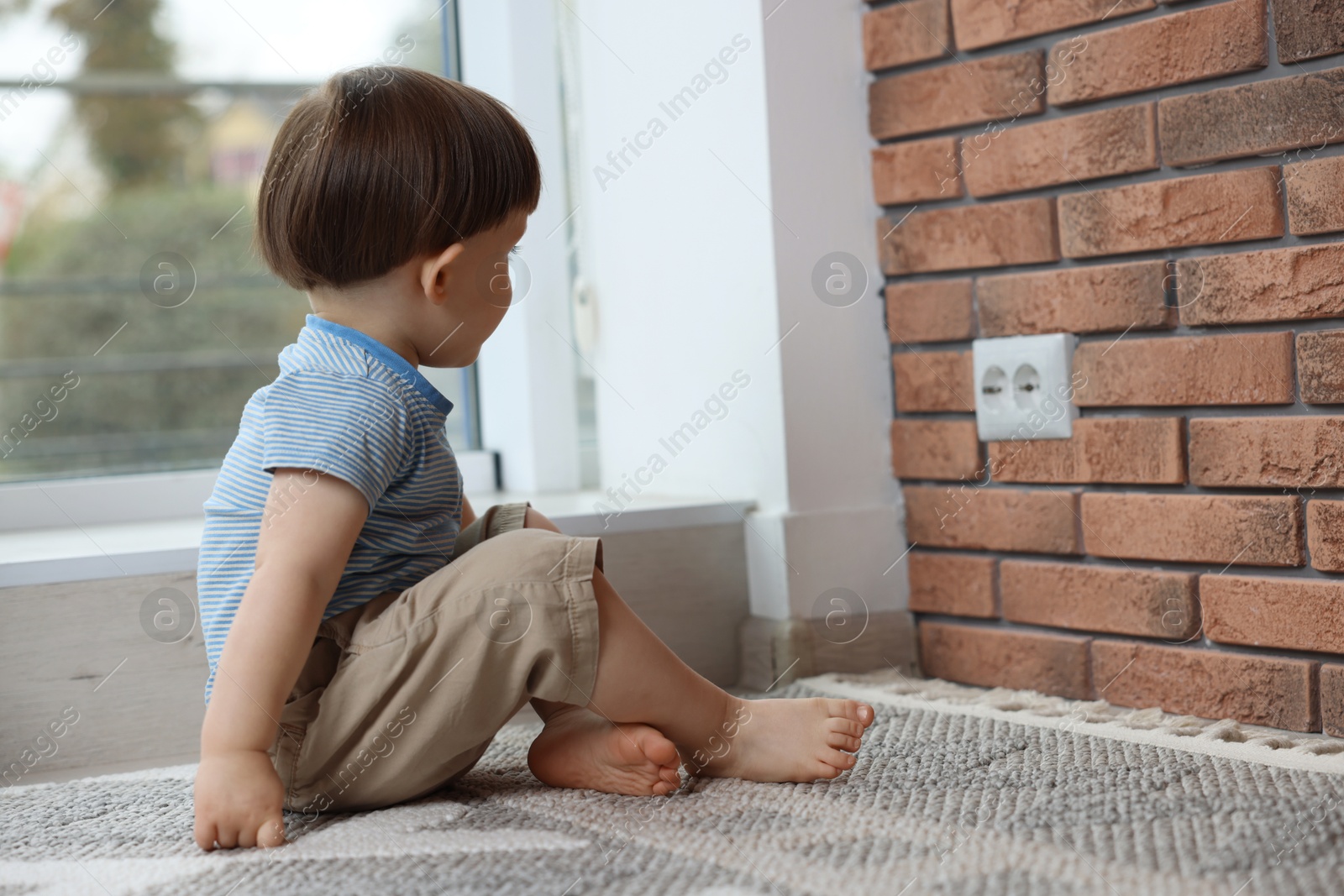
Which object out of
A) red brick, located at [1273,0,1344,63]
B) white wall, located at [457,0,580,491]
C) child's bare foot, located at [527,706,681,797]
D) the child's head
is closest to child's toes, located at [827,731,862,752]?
child's bare foot, located at [527,706,681,797]

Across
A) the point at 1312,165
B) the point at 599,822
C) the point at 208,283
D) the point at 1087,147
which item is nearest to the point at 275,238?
the point at 599,822

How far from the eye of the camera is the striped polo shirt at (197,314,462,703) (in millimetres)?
900

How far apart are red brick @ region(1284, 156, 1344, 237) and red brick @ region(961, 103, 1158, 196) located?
5.4 inches

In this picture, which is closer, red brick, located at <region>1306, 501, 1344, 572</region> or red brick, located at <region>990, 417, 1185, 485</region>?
red brick, located at <region>1306, 501, 1344, 572</region>

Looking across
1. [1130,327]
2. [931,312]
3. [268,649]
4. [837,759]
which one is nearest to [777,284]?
[931,312]

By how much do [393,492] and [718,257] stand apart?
61 cm

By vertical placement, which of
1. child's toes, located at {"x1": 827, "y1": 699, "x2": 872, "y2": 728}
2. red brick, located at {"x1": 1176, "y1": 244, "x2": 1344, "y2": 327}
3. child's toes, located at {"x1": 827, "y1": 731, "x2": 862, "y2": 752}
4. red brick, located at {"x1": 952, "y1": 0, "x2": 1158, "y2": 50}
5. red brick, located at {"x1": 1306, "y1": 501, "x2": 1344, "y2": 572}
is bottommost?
child's toes, located at {"x1": 827, "y1": 731, "x2": 862, "y2": 752}

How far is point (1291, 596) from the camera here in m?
1.02

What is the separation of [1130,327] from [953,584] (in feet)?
1.21

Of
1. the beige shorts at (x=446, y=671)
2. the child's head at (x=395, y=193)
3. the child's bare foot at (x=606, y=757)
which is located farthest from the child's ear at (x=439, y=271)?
the child's bare foot at (x=606, y=757)

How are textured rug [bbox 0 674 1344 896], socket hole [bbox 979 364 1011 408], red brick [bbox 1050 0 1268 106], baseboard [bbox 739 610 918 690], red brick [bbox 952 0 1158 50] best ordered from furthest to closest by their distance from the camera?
1. baseboard [bbox 739 610 918 690]
2. socket hole [bbox 979 364 1011 408]
3. red brick [bbox 952 0 1158 50]
4. red brick [bbox 1050 0 1268 106]
5. textured rug [bbox 0 674 1344 896]

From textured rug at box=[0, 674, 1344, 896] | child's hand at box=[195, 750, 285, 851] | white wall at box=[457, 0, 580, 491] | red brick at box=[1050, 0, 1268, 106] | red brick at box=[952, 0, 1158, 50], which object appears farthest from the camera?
white wall at box=[457, 0, 580, 491]

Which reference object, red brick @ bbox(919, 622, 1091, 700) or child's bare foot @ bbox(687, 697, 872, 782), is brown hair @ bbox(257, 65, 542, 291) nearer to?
child's bare foot @ bbox(687, 697, 872, 782)

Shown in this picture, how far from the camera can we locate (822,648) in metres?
1.37
